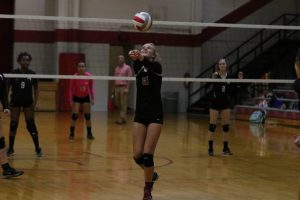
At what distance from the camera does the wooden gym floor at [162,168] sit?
775cm

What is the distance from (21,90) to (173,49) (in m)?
14.0

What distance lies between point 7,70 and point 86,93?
1167 cm

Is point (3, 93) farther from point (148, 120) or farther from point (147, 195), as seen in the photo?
point (147, 195)

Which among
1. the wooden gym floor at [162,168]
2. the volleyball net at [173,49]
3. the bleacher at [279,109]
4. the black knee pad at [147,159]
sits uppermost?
the volleyball net at [173,49]

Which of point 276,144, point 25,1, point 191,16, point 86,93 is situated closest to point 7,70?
point 25,1

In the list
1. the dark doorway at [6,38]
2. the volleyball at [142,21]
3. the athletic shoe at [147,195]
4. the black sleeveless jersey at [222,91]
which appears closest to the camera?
the athletic shoe at [147,195]

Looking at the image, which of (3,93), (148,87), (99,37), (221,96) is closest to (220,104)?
(221,96)

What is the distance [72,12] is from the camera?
22.4 metres

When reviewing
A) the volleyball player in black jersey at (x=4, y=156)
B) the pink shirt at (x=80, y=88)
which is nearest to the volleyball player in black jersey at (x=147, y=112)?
the volleyball player in black jersey at (x=4, y=156)

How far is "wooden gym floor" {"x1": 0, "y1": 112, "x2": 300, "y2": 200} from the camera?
305 inches

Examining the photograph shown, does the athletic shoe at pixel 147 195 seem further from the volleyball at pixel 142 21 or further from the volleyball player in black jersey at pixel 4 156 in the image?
the volleyball player in black jersey at pixel 4 156

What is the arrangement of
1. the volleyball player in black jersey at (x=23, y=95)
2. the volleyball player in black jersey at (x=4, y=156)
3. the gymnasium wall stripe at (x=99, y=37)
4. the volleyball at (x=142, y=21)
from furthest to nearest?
1. the gymnasium wall stripe at (x=99, y=37)
2. the volleyball player in black jersey at (x=23, y=95)
3. the volleyball player in black jersey at (x=4, y=156)
4. the volleyball at (x=142, y=21)

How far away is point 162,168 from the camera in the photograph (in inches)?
387

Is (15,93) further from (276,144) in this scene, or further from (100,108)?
(100,108)
